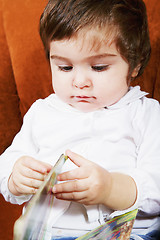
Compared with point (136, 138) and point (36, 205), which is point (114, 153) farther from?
point (36, 205)

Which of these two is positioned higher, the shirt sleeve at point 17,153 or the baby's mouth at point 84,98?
the baby's mouth at point 84,98

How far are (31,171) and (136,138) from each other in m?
0.23

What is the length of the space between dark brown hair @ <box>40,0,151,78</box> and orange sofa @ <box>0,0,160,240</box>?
0.63ft

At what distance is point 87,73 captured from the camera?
561mm

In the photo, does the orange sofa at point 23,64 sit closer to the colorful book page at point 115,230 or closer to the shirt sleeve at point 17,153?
the shirt sleeve at point 17,153

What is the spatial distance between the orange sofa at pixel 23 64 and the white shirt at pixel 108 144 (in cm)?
17

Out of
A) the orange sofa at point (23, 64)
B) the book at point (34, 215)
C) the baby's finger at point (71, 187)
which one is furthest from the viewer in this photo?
the orange sofa at point (23, 64)

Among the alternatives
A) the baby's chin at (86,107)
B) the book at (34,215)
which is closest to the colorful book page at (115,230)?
the book at (34,215)

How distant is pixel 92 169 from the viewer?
1.62ft

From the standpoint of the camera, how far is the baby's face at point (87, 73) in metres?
0.54

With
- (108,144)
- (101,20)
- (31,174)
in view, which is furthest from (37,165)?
(101,20)

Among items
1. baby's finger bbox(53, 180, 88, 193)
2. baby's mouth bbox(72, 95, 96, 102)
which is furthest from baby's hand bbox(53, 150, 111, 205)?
baby's mouth bbox(72, 95, 96, 102)

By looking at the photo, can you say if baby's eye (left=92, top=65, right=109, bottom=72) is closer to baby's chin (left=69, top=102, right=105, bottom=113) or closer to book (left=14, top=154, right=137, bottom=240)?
baby's chin (left=69, top=102, right=105, bottom=113)

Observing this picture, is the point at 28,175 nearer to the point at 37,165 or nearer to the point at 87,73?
the point at 37,165
